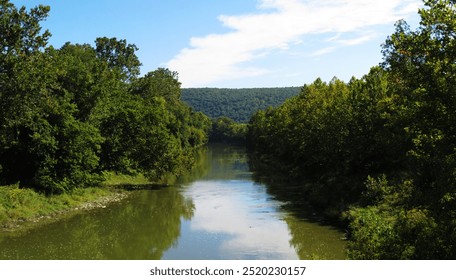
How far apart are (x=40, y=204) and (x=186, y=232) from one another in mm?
12585

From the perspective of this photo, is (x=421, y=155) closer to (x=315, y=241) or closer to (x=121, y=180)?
(x=315, y=241)

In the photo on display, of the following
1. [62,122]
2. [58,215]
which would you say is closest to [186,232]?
[58,215]

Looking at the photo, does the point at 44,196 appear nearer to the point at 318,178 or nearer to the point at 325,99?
the point at 318,178

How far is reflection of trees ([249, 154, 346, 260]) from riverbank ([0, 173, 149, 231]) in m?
17.4

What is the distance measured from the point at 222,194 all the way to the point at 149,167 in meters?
10.6

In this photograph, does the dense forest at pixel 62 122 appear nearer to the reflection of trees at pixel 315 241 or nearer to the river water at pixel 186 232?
the river water at pixel 186 232

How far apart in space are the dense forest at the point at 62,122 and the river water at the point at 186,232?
5.28 meters

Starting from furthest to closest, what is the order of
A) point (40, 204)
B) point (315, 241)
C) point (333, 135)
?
point (333, 135) → point (40, 204) → point (315, 241)

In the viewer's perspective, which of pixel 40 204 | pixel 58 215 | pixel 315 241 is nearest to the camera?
pixel 315 241

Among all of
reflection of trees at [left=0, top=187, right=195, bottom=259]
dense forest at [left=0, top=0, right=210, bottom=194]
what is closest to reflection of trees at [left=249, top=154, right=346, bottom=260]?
reflection of trees at [left=0, top=187, right=195, bottom=259]

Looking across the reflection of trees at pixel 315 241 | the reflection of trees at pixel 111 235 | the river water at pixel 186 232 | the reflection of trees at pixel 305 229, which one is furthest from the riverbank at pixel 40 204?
the reflection of trees at pixel 315 241

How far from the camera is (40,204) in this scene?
121 feet

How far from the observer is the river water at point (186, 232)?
2753 cm

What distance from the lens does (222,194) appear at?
51125mm
